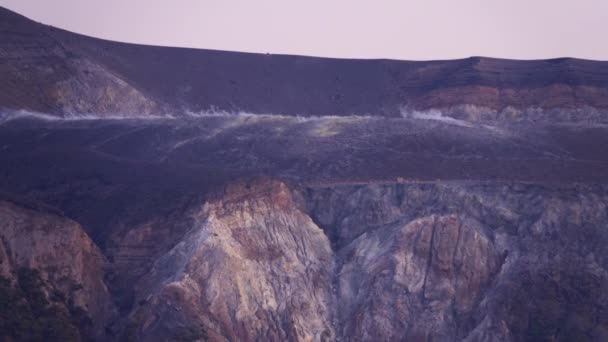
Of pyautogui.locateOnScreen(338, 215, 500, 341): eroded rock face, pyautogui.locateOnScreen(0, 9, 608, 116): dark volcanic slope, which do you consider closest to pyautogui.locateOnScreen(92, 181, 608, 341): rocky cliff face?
pyautogui.locateOnScreen(338, 215, 500, 341): eroded rock face

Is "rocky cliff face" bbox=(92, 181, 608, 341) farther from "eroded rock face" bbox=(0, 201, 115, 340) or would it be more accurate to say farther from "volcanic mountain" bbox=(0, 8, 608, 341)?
"eroded rock face" bbox=(0, 201, 115, 340)

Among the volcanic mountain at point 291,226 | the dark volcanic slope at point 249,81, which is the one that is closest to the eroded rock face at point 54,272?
the volcanic mountain at point 291,226

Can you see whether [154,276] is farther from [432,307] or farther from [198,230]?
[432,307]

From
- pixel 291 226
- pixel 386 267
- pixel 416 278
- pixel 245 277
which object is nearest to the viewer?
pixel 245 277

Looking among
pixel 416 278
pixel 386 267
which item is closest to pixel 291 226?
pixel 386 267

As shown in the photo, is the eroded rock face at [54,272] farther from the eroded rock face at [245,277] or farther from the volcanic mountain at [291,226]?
the eroded rock face at [245,277]

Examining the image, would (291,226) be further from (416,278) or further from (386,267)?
(416,278)

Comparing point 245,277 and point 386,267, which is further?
point 386,267
